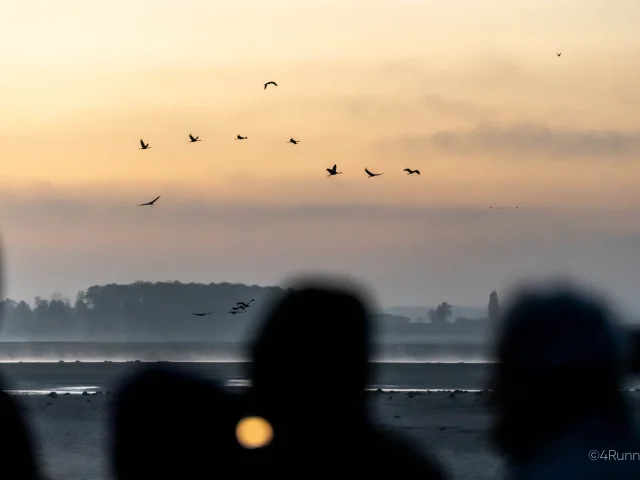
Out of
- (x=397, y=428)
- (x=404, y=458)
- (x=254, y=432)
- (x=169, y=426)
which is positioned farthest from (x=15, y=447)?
(x=397, y=428)

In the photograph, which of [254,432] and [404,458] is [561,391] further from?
[254,432]

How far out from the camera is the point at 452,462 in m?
33.8

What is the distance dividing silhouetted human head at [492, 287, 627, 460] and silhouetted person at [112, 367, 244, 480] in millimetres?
1484

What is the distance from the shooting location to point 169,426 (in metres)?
5.70

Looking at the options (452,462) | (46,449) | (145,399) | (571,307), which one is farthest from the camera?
(46,449)

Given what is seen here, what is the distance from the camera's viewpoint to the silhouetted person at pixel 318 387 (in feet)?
19.0

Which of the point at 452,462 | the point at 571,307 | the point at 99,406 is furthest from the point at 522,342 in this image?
the point at 99,406

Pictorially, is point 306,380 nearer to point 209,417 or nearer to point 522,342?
point 209,417

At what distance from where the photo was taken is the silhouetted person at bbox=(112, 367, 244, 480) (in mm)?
5664

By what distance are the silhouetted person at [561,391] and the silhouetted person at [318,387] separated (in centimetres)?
87

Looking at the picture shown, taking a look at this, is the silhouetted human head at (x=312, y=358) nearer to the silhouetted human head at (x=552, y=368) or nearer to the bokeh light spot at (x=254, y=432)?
the bokeh light spot at (x=254, y=432)

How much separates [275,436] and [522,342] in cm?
140

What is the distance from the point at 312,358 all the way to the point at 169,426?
77cm

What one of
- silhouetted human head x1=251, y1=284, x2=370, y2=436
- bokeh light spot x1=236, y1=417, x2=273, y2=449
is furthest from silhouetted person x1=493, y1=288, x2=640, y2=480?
bokeh light spot x1=236, y1=417, x2=273, y2=449
